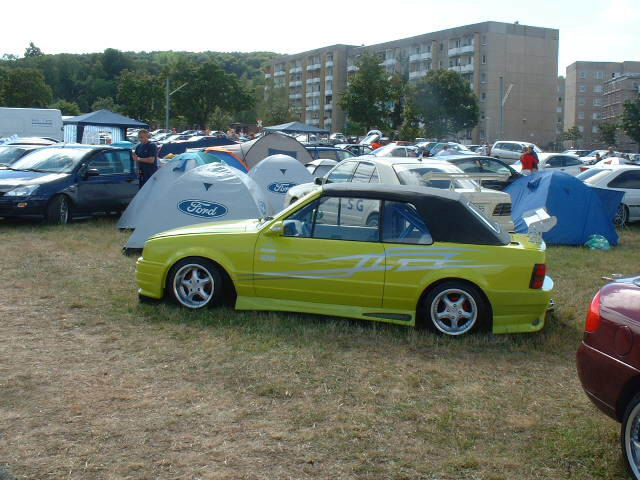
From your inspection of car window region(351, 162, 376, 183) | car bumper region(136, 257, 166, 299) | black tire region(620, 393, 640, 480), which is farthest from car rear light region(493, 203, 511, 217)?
black tire region(620, 393, 640, 480)

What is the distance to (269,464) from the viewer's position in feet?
13.4

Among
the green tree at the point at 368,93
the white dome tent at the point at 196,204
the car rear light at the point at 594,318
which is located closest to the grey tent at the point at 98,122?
the white dome tent at the point at 196,204

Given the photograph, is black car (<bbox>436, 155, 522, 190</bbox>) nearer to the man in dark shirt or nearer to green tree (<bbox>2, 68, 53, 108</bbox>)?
the man in dark shirt

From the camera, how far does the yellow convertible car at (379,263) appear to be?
21.7 ft

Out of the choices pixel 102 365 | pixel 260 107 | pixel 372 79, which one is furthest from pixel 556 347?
pixel 260 107

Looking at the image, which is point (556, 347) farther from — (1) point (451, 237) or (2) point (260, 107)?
(2) point (260, 107)

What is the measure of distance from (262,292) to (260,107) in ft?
264

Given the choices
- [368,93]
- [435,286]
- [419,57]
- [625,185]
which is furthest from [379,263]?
[419,57]

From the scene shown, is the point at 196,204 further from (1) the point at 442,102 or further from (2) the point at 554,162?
(1) the point at 442,102

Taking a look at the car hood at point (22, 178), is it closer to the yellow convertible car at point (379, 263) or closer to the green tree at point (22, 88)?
the yellow convertible car at point (379, 263)

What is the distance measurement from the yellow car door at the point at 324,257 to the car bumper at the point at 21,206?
745 centimetres

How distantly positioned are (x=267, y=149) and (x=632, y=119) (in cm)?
5226

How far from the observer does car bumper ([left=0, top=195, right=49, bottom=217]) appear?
1274 cm

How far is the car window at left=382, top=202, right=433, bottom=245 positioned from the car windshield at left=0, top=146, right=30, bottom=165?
512 inches
